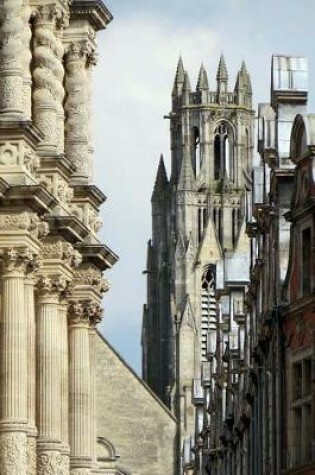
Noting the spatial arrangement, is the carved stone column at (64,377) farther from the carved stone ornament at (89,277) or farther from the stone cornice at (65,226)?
the carved stone ornament at (89,277)

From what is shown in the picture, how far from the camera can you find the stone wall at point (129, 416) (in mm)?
140375

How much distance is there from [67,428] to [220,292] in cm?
3008

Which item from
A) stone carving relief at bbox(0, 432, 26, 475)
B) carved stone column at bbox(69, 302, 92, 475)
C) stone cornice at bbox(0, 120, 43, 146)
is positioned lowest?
stone carving relief at bbox(0, 432, 26, 475)

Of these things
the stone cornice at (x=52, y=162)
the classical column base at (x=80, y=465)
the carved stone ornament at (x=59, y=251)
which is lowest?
the classical column base at (x=80, y=465)

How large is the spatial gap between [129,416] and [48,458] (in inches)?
2533

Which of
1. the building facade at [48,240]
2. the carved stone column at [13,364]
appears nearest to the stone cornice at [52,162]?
the building facade at [48,240]

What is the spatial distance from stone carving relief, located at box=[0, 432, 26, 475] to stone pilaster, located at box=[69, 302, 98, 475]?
9.14 meters

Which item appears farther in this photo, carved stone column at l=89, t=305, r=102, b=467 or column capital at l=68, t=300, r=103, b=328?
carved stone column at l=89, t=305, r=102, b=467

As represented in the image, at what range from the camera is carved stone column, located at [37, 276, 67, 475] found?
Answer: 77.4 m

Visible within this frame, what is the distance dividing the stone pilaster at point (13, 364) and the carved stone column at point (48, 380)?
9.58 feet

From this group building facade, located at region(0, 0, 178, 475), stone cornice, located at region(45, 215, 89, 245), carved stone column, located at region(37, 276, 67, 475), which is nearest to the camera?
building facade, located at region(0, 0, 178, 475)

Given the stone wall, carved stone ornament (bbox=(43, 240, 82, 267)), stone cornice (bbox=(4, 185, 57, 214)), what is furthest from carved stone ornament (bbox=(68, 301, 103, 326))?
the stone wall

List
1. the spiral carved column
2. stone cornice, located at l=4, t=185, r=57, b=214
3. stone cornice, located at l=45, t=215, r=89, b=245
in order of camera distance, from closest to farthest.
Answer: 1. stone cornice, located at l=4, t=185, r=57, b=214
2. the spiral carved column
3. stone cornice, located at l=45, t=215, r=89, b=245

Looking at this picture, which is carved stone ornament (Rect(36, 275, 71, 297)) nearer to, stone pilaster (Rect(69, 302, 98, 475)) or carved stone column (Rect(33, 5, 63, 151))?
carved stone column (Rect(33, 5, 63, 151))
